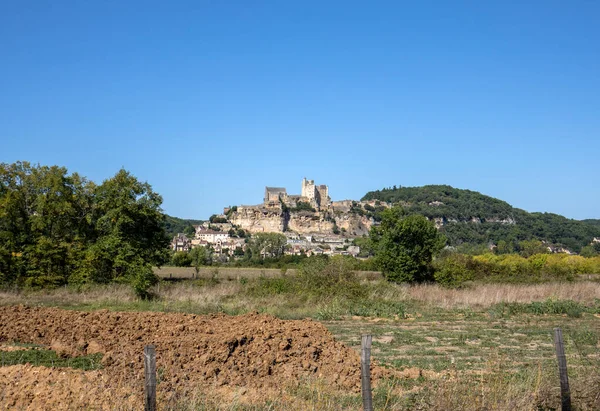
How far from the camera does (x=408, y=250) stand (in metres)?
36.9

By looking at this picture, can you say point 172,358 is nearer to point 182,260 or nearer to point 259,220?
point 182,260

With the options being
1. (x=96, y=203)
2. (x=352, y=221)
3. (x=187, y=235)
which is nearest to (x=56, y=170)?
(x=96, y=203)

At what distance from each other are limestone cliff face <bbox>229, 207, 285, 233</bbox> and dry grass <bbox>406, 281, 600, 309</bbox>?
449 ft

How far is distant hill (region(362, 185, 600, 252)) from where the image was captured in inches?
5945

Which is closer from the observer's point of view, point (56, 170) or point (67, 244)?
point (67, 244)

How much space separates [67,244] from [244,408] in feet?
85.8

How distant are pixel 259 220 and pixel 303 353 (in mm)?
156944

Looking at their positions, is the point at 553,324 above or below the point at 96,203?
below

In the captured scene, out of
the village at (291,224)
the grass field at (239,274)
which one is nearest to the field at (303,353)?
the grass field at (239,274)

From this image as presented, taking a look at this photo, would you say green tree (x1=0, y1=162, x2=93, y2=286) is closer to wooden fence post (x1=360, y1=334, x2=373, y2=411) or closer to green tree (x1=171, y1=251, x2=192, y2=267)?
wooden fence post (x1=360, y1=334, x2=373, y2=411)

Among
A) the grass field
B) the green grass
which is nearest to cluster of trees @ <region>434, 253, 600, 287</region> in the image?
the grass field

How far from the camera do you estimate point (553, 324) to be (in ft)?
62.1

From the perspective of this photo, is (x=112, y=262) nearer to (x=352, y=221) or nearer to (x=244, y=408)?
(x=244, y=408)

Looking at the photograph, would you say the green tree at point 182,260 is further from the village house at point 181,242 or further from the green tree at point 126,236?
the village house at point 181,242
